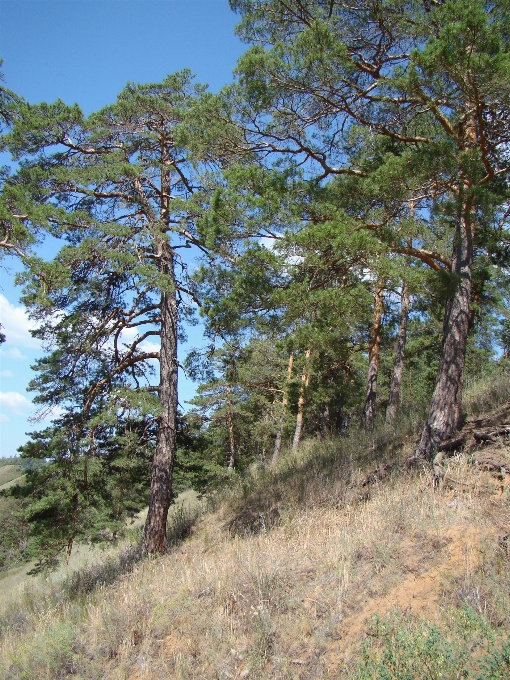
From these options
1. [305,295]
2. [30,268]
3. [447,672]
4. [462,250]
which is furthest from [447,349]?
[30,268]

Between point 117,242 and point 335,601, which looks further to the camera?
point 117,242

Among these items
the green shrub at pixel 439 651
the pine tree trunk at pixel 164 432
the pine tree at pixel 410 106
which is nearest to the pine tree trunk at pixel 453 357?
the pine tree at pixel 410 106

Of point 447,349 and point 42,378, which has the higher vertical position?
point 42,378

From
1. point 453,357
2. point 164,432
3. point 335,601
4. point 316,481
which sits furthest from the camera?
point 164,432

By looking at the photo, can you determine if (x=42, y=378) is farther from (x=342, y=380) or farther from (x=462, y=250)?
(x=342, y=380)

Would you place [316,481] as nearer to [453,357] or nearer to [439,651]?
[453,357]

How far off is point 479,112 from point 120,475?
9178 millimetres

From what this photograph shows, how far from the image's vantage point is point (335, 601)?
395cm

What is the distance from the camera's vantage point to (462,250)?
750 cm

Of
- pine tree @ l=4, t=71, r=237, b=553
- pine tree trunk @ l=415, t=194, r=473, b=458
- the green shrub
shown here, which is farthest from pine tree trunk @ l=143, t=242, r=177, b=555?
the green shrub

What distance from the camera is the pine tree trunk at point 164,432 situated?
8.60m

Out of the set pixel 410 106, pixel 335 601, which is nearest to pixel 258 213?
pixel 410 106

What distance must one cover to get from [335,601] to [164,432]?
558 centimetres

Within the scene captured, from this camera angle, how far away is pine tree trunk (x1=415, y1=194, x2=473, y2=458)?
6949 millimetres
